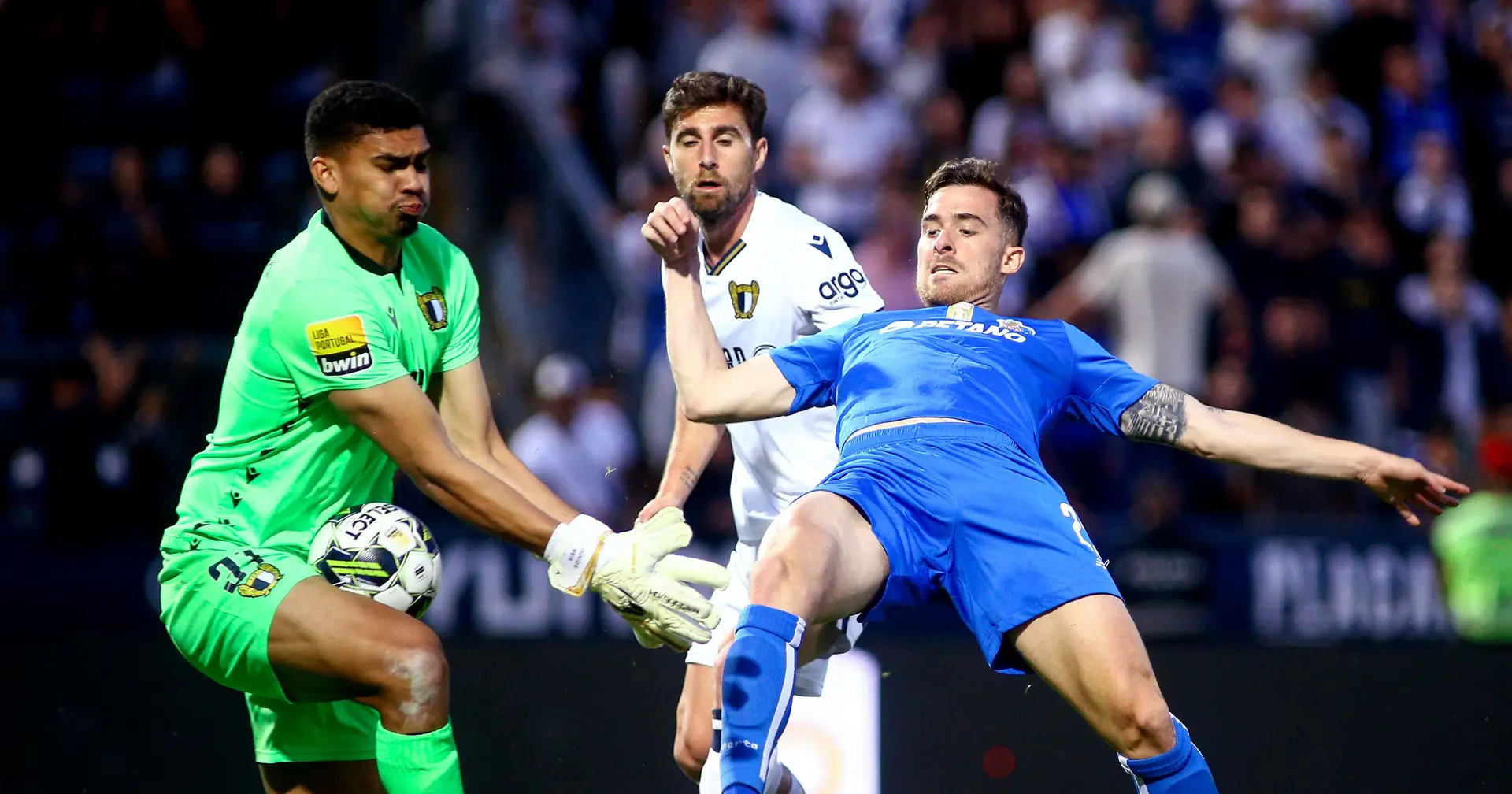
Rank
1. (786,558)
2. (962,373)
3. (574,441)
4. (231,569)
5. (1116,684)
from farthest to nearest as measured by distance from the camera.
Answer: (574,441) < (962,373) < (231,569) < (1116,684) < (786,558)

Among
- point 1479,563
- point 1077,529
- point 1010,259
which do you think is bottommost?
point 1479,563

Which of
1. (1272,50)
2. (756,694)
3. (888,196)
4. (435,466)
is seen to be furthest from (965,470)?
(1272,50)

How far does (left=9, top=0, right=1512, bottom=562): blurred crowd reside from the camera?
10852 mm

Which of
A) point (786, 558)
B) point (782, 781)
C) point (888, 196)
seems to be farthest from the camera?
point (888, 196)

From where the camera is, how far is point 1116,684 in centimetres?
477

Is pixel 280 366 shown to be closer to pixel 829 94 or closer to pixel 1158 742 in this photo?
pixel 1158 742

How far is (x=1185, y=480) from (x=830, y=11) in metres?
4.63

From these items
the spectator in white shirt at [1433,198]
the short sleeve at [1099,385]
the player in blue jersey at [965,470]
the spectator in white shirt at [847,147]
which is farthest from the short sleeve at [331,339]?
the spectator in white shirt at [1433,198]

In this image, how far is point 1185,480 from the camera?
1137 cm

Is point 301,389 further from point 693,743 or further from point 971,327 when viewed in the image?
point 971,327

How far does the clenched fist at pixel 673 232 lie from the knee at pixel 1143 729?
1.84 meters

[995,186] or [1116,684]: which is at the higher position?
[995,186]

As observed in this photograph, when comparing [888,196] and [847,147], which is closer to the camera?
[888,196]

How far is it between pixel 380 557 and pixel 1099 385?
7.53 feet
